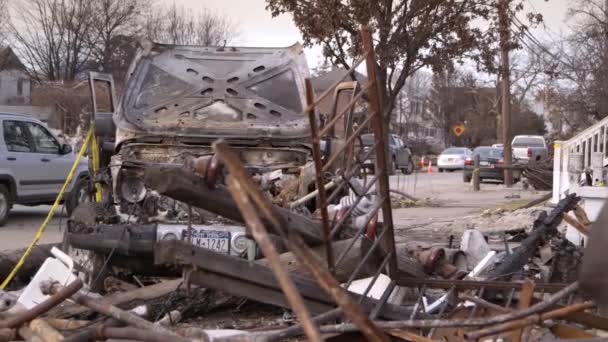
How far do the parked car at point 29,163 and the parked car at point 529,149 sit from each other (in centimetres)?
2056

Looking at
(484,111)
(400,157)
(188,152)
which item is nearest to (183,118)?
(188,152)

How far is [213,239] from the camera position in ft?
21.4

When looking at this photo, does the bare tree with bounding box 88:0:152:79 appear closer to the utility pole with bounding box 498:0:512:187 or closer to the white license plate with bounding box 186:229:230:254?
the utility pole with bounding box 498:0:512:187

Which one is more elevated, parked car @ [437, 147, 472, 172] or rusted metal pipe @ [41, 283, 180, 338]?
rusted metal pipe @ [41, 283, 180, 338]

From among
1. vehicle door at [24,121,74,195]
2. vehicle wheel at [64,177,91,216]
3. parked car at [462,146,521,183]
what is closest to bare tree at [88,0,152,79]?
parked car at [462,146,521,183]

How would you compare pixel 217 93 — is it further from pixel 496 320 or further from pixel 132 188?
pixel 496 320

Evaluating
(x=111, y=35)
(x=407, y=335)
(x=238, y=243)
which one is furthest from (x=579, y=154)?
(x=111, y=35)

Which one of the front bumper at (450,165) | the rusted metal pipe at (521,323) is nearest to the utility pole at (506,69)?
the rusted metal pipe at (521,323)

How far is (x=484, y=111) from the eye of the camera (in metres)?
70.3

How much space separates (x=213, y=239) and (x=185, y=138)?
132 cm

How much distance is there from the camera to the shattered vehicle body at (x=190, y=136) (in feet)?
21.4

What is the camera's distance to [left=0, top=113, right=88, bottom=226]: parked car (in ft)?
44.9

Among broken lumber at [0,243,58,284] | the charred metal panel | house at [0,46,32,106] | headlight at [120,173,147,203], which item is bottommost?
broken lumber at [0,243,58,284]

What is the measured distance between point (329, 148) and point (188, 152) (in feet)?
4.67
